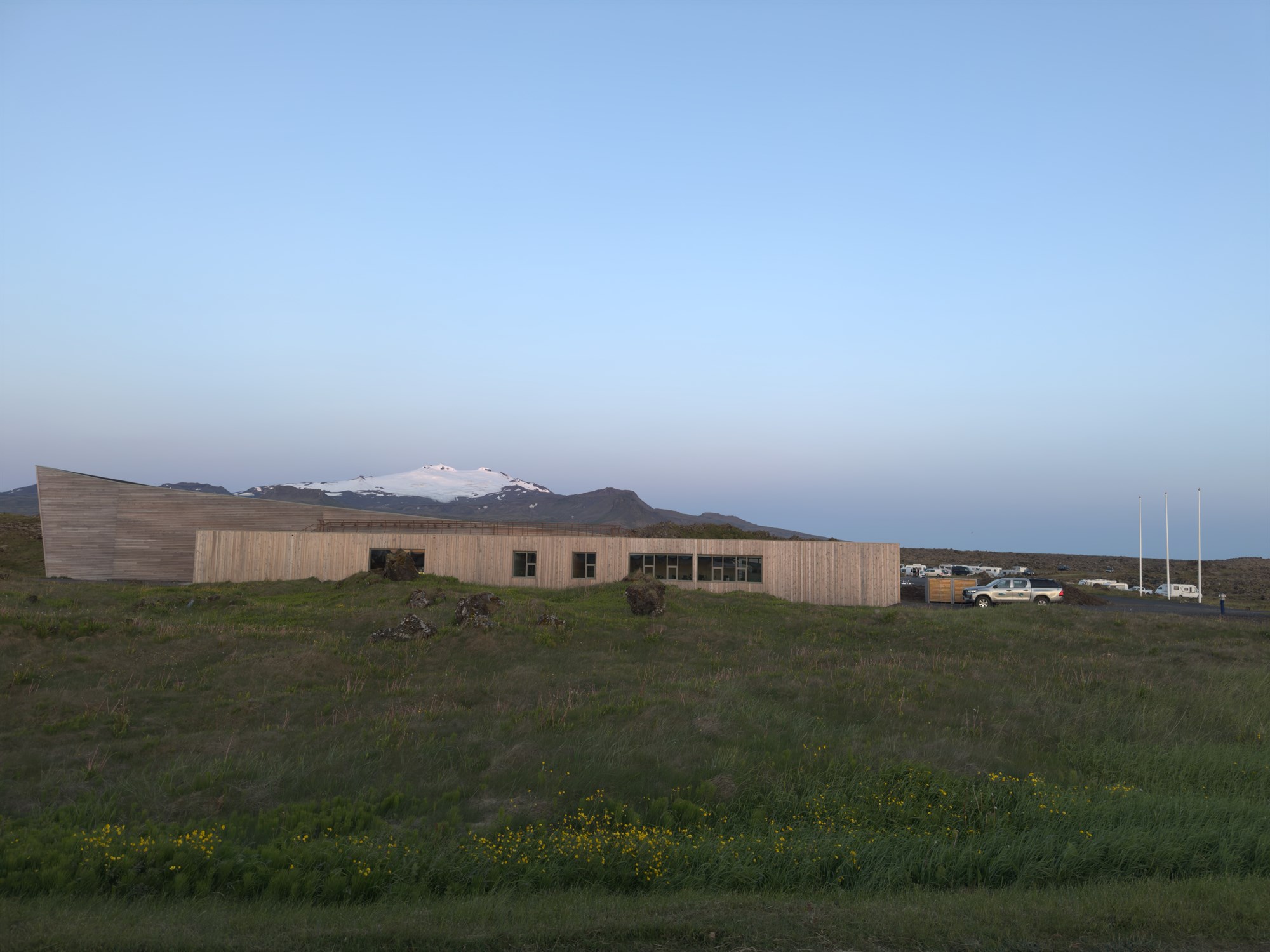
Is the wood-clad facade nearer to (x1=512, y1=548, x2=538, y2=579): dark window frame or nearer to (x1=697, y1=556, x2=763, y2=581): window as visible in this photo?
(x1=512, y1=548, x2=538, y2=579): dark window frame

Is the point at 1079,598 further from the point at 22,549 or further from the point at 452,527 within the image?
the point at 22,549

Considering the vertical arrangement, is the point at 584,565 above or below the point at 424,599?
above

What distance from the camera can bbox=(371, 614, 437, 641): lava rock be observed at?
2073cm

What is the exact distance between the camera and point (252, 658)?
57.9 ft

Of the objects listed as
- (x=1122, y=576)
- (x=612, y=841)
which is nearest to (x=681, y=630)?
(x=612, y=841)

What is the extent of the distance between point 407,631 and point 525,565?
1937 cm

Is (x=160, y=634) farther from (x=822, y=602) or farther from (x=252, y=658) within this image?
(x=822, y=602)

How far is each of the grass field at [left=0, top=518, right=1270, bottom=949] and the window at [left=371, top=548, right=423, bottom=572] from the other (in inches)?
806

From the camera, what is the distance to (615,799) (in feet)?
30.9

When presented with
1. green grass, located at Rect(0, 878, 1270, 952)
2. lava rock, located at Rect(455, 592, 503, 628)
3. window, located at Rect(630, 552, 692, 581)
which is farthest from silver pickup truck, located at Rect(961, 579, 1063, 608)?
green grass, located at Rect(0, 878, 1270, 952)

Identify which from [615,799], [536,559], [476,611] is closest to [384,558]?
[536,559]

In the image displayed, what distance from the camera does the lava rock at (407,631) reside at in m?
20.7

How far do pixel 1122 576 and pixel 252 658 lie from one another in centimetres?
7965

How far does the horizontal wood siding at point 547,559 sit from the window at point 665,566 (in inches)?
10.3
